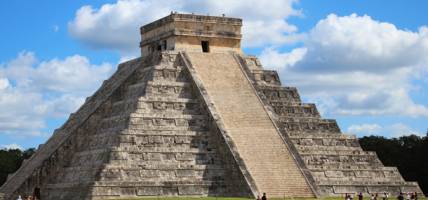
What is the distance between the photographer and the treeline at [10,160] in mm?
62294

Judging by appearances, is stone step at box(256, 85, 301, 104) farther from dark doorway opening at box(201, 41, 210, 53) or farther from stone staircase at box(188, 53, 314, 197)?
dark doorway opening at box(201, 41, 210, 53)

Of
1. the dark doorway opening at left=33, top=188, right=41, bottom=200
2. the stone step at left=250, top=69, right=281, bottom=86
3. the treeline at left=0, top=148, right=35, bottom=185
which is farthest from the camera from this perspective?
the treeline at left=0, top=148, right=35, bottom=185

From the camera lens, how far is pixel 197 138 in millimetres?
34094

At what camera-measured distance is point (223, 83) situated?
3728 centimetres

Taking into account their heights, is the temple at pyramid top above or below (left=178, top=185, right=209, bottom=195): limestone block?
above

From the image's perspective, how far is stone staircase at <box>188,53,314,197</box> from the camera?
3272cm

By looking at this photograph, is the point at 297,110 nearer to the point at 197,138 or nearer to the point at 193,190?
the point at 197,138

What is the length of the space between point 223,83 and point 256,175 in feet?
19.6

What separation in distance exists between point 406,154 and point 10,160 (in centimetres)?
2955

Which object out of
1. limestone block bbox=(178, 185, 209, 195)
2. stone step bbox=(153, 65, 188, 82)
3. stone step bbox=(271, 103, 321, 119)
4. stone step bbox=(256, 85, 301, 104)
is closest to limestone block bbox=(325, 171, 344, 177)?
stone step bbox=(271, 103, 321, 119)

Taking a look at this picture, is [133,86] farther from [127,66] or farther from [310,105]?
[310,105]

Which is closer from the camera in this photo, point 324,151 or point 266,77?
point 324,151

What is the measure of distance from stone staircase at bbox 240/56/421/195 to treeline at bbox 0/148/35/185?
29.5 metres

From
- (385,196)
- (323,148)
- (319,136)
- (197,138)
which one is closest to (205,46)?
(197,138)
